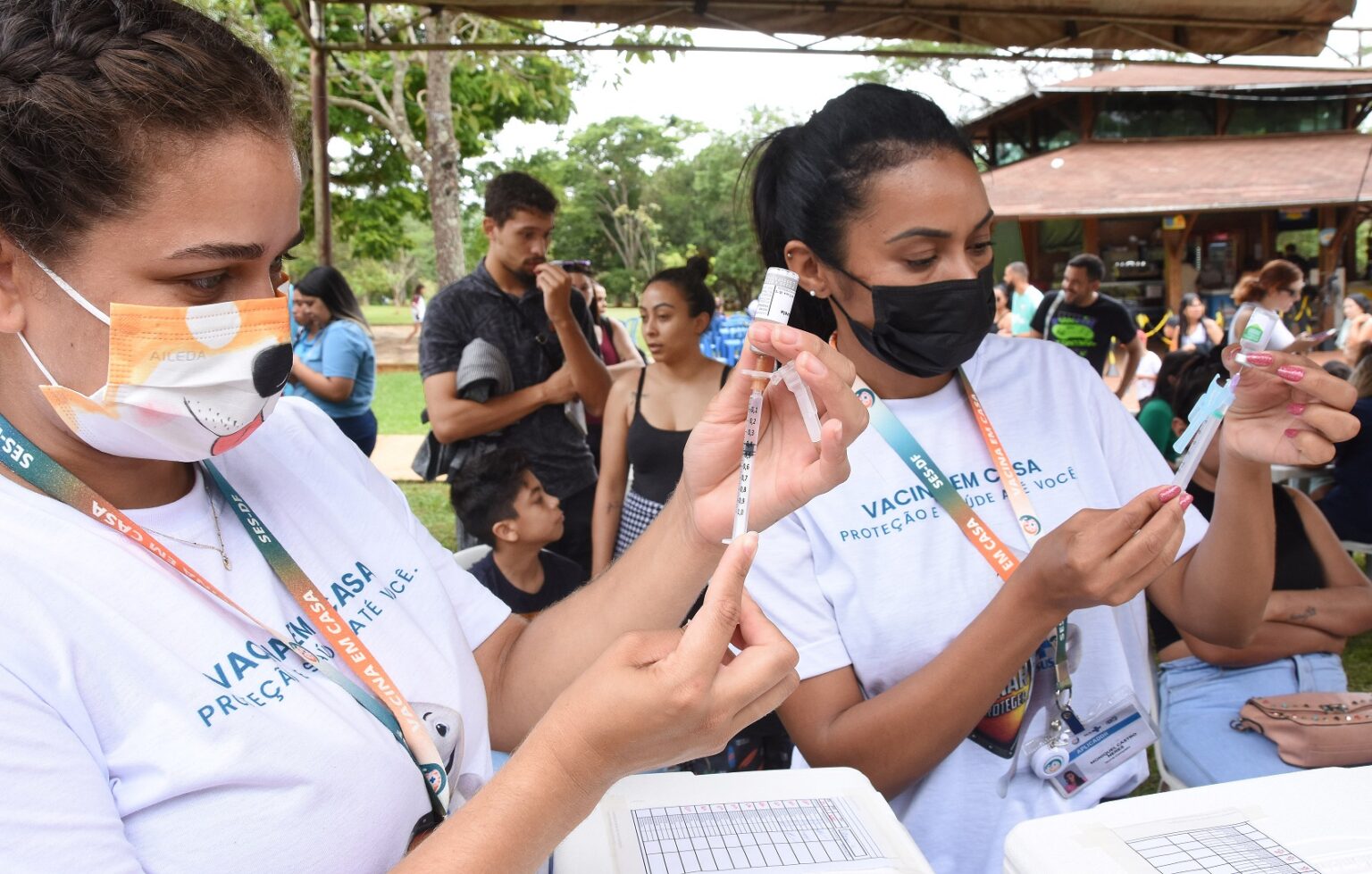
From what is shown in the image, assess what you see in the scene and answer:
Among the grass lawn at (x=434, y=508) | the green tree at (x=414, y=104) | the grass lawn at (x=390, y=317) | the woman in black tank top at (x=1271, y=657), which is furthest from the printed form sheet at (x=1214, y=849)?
the grass lawn at (x=390, y=317)

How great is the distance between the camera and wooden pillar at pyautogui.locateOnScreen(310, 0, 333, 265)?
561 cm

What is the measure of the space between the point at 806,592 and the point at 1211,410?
0.78 m

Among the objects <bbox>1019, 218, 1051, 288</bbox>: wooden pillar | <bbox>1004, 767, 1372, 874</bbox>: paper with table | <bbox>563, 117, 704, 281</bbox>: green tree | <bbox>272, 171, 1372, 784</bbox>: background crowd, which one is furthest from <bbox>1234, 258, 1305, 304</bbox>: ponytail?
<bbox>563, 117, 704, 281</bbox>: green tree

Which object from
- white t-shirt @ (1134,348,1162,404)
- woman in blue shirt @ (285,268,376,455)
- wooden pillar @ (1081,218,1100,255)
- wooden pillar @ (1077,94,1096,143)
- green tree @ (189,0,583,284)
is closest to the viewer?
woman in blue shirt @ (285,268,376,455)

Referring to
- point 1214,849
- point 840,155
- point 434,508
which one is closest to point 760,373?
point 840,155

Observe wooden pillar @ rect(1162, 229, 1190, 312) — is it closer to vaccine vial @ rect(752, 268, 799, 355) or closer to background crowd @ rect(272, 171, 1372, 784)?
background crowd @ rect(272, 171, 1372, 784)

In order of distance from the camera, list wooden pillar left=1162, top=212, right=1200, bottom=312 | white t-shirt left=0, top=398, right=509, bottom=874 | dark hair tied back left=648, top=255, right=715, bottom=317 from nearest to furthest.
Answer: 1. white t-shirt left=0, top=398, right=509, bottom=874
2. dark hair tied back left=648, top=255, right=715, bottom=317
3. wooden pillar left=1162, top=212, right=1200, bottom=312

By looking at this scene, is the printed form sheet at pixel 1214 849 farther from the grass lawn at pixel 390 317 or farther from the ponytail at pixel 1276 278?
the grass lawn at pixel 390 317

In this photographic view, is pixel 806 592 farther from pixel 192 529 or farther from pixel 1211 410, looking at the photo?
pixel 192 529

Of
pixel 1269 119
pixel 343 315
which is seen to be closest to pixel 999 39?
pixel 343 315

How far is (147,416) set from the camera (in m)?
1.08

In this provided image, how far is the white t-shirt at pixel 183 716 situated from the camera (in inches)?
34.3

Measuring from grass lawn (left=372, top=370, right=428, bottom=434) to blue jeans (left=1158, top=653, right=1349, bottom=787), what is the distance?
28.6 ft

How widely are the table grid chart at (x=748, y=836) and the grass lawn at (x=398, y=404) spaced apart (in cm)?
930
